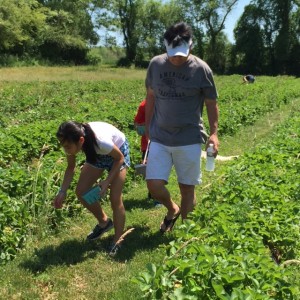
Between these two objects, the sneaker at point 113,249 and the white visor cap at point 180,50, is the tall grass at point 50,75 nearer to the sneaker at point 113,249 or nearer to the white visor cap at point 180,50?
the sneaker at point 113,249

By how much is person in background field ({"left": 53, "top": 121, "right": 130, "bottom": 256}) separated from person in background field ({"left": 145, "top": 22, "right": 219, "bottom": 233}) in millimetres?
352

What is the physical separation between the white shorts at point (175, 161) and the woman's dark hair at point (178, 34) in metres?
1.05

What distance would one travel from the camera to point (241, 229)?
362 centimetres

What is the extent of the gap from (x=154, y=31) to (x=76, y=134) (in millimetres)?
61881

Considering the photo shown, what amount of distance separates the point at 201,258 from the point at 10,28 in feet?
138

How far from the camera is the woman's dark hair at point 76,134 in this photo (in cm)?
413

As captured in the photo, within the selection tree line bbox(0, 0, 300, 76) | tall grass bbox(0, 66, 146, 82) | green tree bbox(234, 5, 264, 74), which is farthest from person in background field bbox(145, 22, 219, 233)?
green tree bbox(234, 5, 264, 74)

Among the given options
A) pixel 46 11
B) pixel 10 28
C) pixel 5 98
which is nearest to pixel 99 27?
pixel 46 11

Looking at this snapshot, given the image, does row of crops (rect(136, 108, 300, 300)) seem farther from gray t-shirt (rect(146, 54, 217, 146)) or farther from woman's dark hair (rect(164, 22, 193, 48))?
woman's dark hair (rect(164, 22, 193, 48))

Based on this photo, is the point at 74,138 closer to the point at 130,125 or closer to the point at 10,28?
the point at 130,125

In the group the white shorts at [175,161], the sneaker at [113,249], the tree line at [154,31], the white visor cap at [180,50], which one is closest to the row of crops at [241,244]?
the white shorts at [175,161]

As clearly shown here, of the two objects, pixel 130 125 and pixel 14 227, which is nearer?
pixel 14 227

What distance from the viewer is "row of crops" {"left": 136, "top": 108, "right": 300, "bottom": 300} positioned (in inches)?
104

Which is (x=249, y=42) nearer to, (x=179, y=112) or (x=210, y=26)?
(x=210, y=26)
